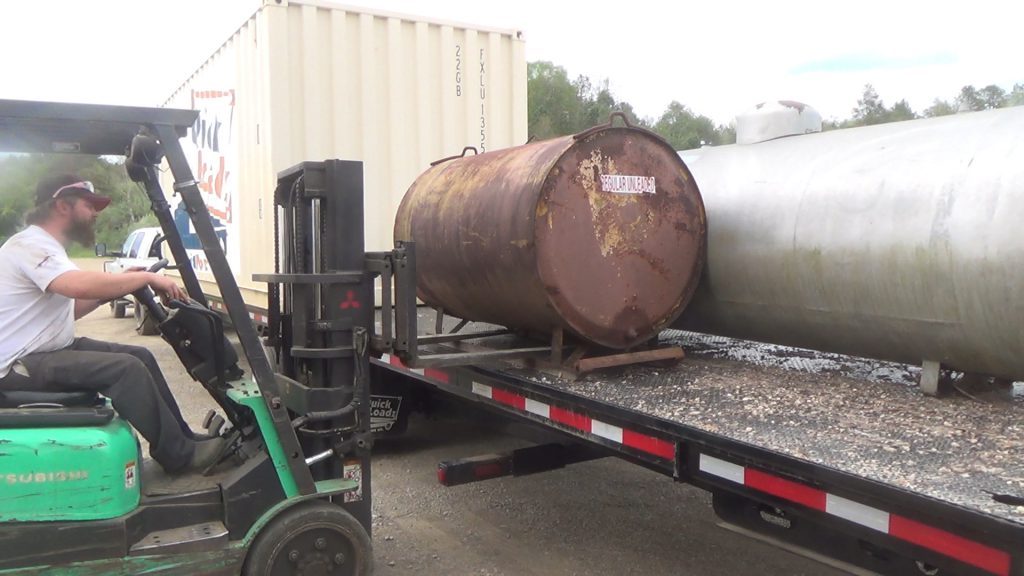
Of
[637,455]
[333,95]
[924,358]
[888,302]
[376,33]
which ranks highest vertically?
[376,33]

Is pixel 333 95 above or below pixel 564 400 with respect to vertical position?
above

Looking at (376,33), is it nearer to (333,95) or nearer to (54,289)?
(333,95)

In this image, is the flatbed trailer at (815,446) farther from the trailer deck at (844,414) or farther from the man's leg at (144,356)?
the man's leg at (144,356)

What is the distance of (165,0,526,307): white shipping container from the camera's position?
21.9 feet

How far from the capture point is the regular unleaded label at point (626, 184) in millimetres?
3920

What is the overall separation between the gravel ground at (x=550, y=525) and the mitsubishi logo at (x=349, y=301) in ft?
4.61

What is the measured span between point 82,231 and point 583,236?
7.13 ft

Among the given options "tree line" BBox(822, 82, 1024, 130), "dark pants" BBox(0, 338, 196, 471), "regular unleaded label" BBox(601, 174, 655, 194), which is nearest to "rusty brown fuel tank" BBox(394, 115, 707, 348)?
"regular unleaded label" BBox(601, 174, 655, 194)

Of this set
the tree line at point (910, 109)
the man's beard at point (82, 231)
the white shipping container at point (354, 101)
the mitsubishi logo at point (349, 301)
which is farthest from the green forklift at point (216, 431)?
the tree line at point (910, 109)

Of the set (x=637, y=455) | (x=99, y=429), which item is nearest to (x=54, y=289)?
(x=99, y=429)

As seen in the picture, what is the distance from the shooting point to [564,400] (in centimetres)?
356

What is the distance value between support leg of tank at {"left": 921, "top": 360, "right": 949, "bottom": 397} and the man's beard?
3568 mm

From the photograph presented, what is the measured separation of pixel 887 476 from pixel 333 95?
556 centimetres

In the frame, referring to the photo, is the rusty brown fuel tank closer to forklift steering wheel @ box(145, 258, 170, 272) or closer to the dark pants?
forklift steering wheel @ box(145, 258, 170, 272)
